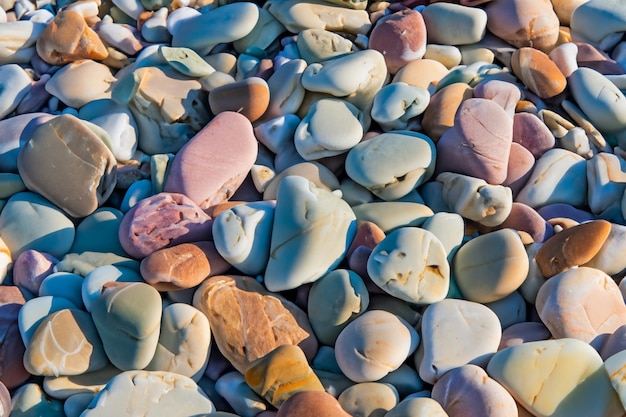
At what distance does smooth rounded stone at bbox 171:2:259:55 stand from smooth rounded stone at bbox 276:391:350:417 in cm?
106

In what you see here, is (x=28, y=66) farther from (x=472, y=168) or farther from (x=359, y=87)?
(x=472, y=168)

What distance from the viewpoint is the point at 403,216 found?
155 cm

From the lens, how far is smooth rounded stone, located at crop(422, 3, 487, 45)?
6.40 ft

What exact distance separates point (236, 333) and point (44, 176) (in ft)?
1.90

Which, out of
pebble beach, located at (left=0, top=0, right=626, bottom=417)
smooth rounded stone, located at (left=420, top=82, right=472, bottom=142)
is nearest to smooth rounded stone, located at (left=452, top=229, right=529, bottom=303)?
pebble beach, located at (left=0, top=0, right=626, bottom=417)

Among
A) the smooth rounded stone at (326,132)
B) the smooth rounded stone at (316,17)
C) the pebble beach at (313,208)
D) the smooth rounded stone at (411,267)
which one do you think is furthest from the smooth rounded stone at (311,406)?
the smooth rounded stone at (316,17)

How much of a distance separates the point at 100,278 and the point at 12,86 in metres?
0.71

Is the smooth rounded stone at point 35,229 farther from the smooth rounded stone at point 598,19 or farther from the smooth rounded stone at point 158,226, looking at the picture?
the smooth rounded stone at point 598,19

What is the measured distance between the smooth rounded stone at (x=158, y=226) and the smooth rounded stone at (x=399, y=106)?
0.48 metres

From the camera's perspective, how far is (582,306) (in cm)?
137

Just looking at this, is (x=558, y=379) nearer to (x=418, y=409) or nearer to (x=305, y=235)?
(x=418, y=409)

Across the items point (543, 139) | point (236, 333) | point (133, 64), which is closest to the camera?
point (236, 333)

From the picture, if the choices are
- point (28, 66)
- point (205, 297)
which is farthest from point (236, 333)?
point (28, 66)

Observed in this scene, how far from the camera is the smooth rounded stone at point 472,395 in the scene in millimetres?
1222
